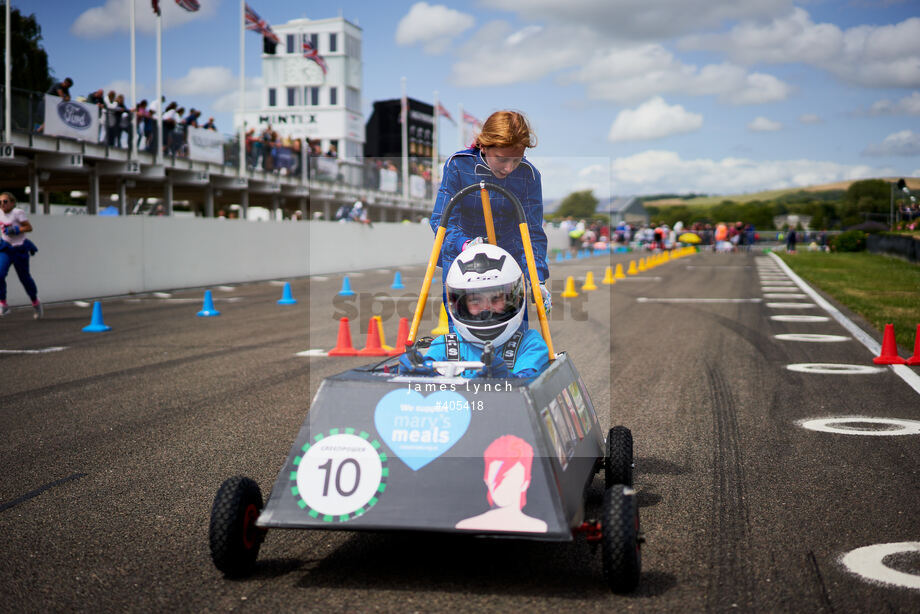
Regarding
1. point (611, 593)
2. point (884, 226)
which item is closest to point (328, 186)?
point (611, 593)

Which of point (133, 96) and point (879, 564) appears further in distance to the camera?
point (133, 96)

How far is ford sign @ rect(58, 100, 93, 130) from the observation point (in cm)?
2049

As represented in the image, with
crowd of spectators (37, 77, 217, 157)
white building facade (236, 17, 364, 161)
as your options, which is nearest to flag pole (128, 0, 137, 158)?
crowd of spectators (37, 77, 217, 157)

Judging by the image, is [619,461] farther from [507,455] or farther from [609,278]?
[609,278]

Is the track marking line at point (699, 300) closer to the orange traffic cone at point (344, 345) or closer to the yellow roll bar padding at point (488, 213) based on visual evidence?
the orange traffic cone at point (344, 345)

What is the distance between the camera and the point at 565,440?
13.1 ft

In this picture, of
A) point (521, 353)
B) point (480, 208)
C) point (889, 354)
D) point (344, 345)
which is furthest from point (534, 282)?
point (889, 354)

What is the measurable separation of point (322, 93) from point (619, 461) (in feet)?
237

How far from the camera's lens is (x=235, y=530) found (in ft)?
11.7

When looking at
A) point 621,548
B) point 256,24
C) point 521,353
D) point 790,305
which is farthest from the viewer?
point 256,24

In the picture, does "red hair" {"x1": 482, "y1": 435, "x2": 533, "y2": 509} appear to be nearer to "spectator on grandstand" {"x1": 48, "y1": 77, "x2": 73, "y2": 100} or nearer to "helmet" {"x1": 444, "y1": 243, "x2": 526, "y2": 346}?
"helmet" {"x1": 444, "y1": 243, "x2": 526, "y2": 346}

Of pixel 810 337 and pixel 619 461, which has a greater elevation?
pixel 619 461

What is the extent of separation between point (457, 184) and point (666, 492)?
2.16m

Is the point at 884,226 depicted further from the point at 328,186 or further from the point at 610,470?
the point at 610,470
